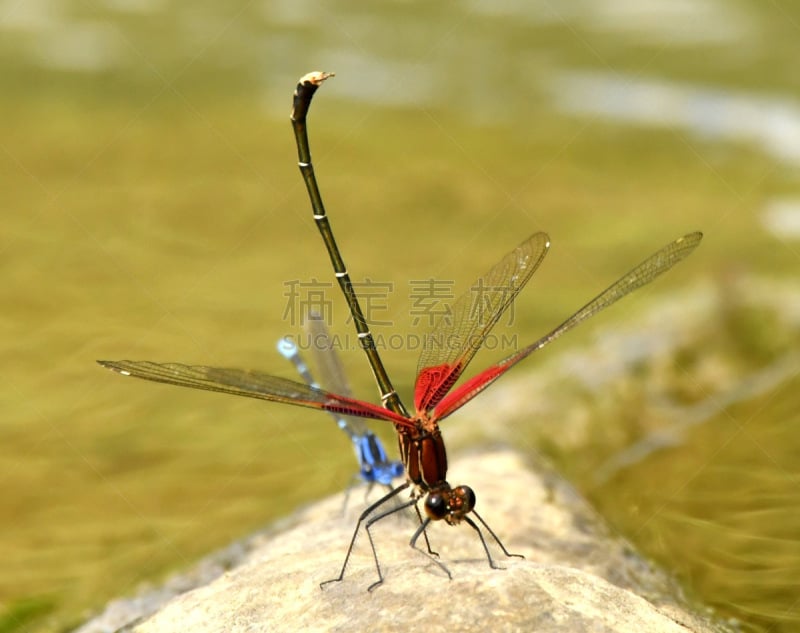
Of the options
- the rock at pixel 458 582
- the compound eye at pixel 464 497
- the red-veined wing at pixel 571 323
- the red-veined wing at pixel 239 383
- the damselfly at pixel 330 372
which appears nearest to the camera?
the rock at pixel 458 582

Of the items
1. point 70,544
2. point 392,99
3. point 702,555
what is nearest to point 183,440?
point 70,544

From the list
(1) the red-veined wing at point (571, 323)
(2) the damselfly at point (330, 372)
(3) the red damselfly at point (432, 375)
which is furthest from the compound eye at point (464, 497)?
(2) the damselfly at point (330, 372)

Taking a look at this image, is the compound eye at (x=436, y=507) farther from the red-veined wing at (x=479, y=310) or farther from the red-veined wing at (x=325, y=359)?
the red-veined wing at (x=325, y=359)

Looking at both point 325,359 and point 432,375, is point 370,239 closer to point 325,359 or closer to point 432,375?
point 325,359

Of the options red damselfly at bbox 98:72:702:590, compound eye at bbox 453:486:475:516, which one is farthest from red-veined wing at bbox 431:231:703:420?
compound eye at bbox 453:486:475:516

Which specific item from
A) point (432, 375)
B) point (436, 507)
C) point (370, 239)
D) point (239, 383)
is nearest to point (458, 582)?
point (436, 507)
